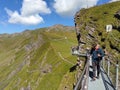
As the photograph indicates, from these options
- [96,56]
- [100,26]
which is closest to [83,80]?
[96,56]

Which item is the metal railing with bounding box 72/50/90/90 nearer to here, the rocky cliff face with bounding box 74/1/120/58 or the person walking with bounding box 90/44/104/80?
the person walking with bounding box 90/44/104/80

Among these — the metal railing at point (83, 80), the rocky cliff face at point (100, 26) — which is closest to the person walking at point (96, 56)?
the metal railing at point (83, 80)

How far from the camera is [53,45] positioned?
185 metres

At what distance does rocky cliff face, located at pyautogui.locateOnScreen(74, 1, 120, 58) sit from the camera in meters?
60.1

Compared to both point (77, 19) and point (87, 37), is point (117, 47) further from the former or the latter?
point (77, 19)

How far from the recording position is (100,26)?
231 feet

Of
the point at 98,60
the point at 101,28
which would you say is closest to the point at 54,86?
the point at 101,28

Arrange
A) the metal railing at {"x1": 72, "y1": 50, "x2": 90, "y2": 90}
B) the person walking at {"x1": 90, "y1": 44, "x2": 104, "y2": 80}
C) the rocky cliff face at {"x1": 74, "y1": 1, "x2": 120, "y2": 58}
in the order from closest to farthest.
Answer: the metal railing at {"x1": 72, "y1": 50, "x2": 90, "y2": 90} → the person walking at {"x1": 90, "y1": 44, "x2": 104, "y2": 80} → the rocky cliff face at {"x1": 74, "y1": 1, "x2": 120, "y2": 58}

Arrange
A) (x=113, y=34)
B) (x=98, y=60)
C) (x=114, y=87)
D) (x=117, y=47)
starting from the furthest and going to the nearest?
(x=113, y=34)
(x=117, y=47)
(x=98, y=60)
(x=114, y=87)

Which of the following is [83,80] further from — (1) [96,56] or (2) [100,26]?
(2) [100,26]

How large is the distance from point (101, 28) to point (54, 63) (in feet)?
266

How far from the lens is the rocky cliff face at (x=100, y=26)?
60.1 m

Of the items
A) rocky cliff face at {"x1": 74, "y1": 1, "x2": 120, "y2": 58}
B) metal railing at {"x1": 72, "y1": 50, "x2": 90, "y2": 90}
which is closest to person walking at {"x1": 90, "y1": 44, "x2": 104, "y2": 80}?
metal railing at {"x1": 72, "y1": 50, "x2": 90, "y2": 90}

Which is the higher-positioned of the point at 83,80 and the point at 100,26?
the point at 83,80
